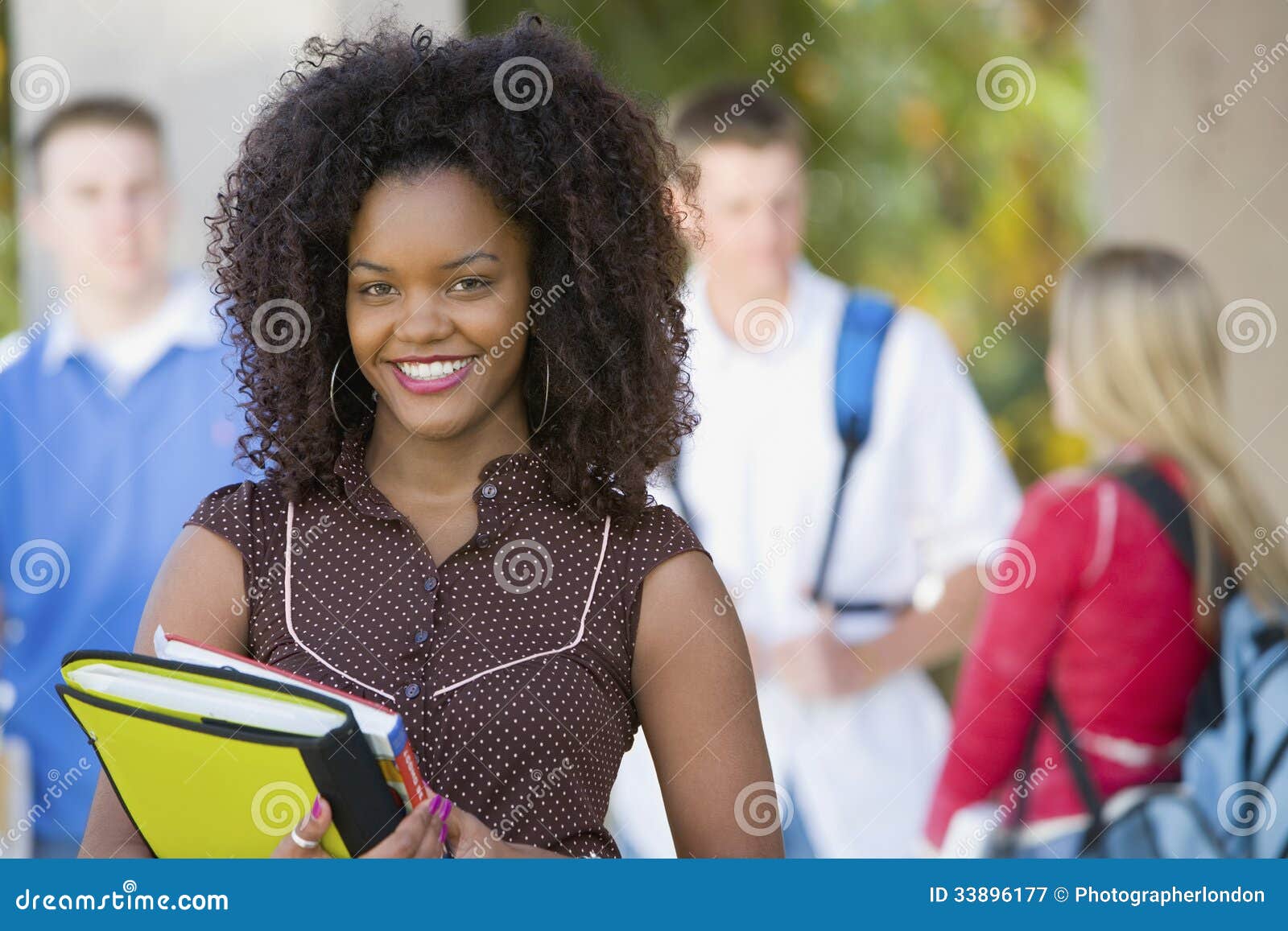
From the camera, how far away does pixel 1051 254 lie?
18.4 ft

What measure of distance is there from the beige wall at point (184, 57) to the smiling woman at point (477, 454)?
2.15m

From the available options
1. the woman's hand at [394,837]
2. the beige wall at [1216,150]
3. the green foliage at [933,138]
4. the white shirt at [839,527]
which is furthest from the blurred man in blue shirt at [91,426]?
the beige wall at [1216,150]

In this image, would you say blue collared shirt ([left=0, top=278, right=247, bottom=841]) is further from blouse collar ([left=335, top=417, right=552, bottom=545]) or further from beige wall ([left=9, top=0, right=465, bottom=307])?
blouse collar ([left=335, top=417, right=552, bottom=545])

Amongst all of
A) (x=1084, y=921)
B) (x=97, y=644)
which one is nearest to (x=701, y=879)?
(x=1084, y=921)

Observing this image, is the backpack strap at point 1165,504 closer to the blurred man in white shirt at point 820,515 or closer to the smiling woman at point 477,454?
the blurred man in white shirt at point 820,515

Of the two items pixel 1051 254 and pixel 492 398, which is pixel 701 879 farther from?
pixel 1051 254

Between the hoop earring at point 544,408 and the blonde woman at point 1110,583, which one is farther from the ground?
the hoop earring at point 544,408

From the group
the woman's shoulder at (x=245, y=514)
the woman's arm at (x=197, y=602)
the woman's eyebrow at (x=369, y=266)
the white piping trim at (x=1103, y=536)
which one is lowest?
the white piping trim at (x=1103, y=536)

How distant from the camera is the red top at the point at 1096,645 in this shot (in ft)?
11.5

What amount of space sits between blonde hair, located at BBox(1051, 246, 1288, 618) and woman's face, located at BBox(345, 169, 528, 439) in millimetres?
2344

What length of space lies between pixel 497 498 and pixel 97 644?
2.06 m

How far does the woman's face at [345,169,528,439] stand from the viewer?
170 cm

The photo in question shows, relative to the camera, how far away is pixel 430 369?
1.72 m

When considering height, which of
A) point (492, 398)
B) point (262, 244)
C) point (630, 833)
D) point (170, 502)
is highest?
point (262, 244)
